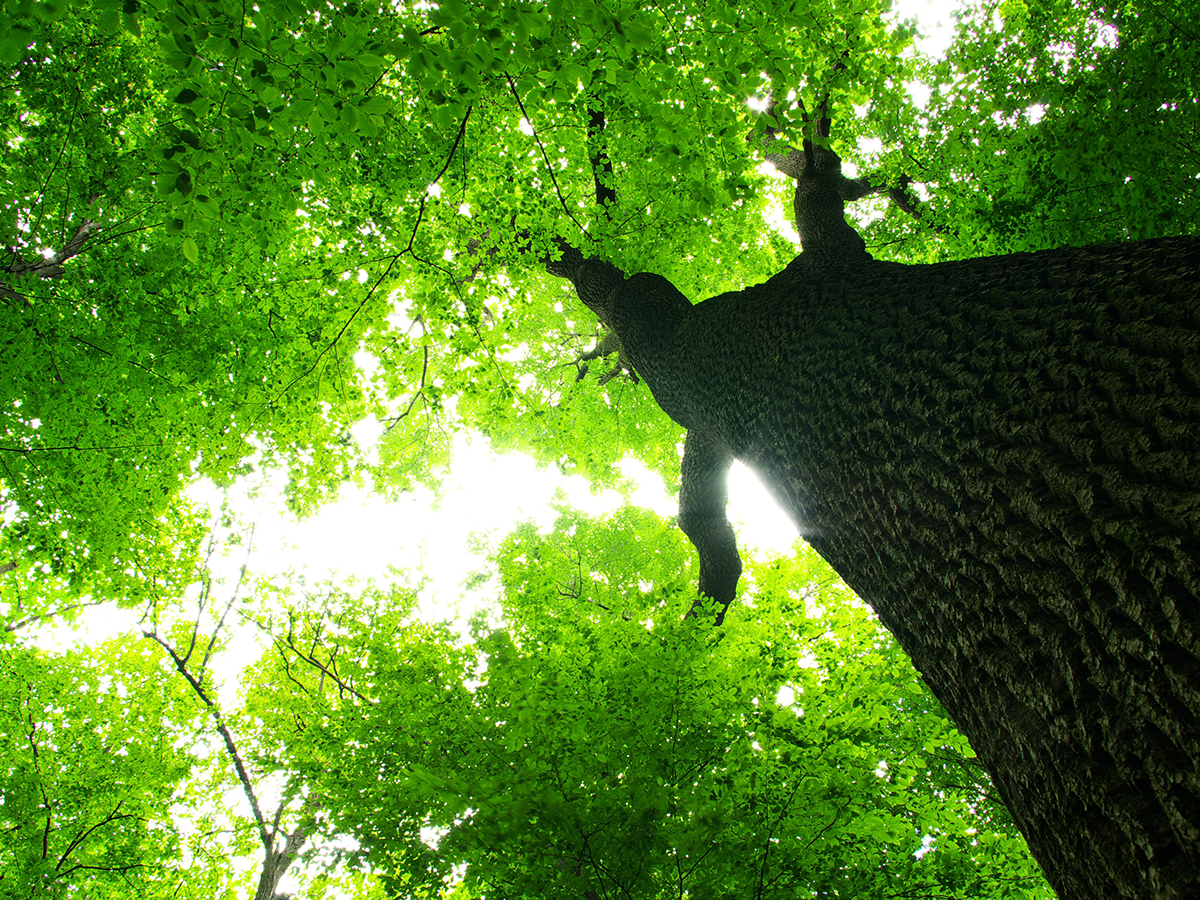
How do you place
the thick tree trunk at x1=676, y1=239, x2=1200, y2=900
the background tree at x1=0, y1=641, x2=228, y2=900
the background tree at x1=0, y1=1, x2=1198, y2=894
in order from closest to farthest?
the thick tree trunk at x1=676, y1=239, x2=1200, y2=900 → the background tree at x1=0, y1=1, x2=1198, y2=894 → the background tree at x1=0, y1=641, x2=228, y2=900

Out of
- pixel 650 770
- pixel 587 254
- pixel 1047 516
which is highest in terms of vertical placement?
pixel 587 254

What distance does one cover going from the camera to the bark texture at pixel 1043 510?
108 cm

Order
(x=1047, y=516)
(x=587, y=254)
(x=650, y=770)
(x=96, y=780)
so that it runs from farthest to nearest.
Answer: (x=96, y=780), (x=587, y=254), (x=650, y=770), (x=1047, y=516)

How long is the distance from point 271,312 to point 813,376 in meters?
6.50

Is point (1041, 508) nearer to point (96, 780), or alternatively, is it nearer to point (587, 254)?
point (587, 254)

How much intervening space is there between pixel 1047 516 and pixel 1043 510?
0.8 inches

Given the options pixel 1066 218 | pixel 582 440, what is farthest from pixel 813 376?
pixel 582 440

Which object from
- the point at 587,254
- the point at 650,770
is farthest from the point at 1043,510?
the point at 587,254

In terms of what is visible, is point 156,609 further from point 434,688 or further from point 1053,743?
point 1053,743

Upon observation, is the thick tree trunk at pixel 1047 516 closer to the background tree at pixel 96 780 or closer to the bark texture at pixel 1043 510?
the bark texture at pixel 1043 510

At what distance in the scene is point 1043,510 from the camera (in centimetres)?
141

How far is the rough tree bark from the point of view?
1078 millimetres

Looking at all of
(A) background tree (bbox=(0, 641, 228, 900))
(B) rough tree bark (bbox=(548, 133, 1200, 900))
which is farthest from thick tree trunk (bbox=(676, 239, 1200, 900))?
(A) background tree (bbox=(0, 641, 228, 900))

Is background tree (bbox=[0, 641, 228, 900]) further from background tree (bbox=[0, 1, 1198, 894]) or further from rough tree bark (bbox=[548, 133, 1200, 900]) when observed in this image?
rough tree bark (bbox=[548, 133, 1200, 900])
